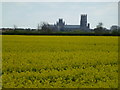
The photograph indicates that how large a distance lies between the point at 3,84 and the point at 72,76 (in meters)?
2.35

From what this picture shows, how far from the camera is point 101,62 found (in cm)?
1142

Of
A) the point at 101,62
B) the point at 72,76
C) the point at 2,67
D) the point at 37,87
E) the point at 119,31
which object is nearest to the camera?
the point at 37,87

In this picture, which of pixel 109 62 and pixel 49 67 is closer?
pixel 49 67

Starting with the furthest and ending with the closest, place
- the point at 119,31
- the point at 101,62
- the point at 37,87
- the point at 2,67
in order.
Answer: the point at 119,31
the point at 101,62
the point at 2,67
the point at 37,87

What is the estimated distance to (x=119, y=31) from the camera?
54.3 meters

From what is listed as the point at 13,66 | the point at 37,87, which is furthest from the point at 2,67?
the point at 37,87

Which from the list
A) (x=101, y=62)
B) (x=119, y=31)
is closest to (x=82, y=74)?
(x=101, y=62)

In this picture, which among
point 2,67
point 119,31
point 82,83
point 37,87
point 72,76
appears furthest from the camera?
point 119,31

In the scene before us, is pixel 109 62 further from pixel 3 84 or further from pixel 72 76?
pixel 3 84

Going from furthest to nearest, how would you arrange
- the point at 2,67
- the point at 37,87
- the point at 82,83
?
the point at 2,67, the point at 82,83, the point at 37,87

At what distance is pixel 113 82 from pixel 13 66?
436 centimetres

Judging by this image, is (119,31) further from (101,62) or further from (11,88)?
(11,88)

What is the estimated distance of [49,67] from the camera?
9797 mm

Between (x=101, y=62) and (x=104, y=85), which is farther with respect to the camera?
(x=101, y=62)
